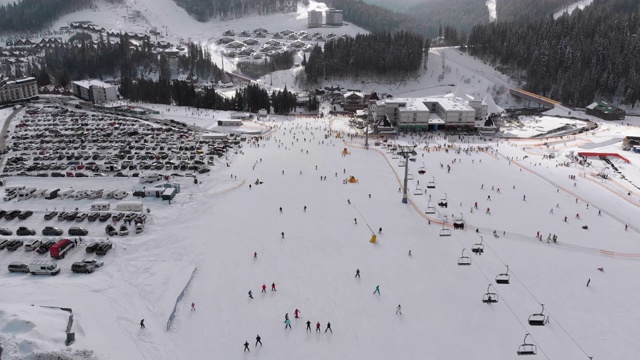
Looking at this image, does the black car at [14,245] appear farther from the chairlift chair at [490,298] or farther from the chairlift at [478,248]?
the chairlift at [478,248]

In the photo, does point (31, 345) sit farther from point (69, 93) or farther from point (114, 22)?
point (114, 22)

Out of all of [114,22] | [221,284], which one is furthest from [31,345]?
[114,22]

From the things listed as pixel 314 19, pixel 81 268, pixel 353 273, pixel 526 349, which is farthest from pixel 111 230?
pixel 314 19

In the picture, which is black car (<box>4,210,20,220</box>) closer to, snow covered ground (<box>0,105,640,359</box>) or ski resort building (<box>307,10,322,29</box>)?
snow covered ground (<box>0,105,640,359</box>)

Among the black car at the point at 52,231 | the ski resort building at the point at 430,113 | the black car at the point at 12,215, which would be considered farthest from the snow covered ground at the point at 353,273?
the ski resort building at the point at 430,113

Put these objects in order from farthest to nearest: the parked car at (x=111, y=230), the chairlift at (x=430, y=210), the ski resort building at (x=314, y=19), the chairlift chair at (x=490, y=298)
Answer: the ski resort building at (x=314, y=19)
the chairlift at (x=430, y=210)
the parked car at (x=111, y=230)
the chairlift chair at (x=490, y=298)
